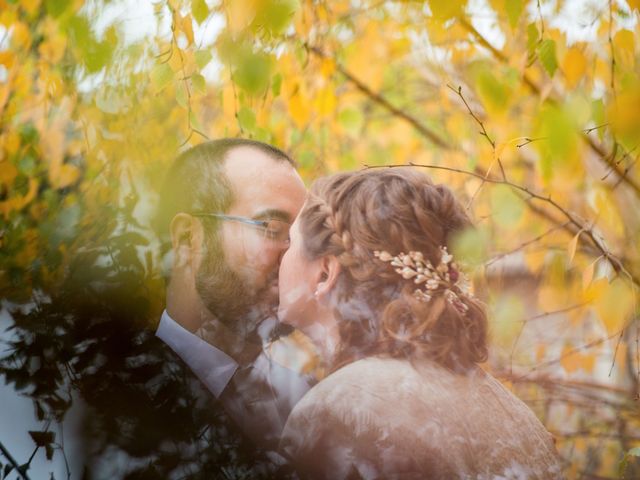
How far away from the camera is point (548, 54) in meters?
1.26

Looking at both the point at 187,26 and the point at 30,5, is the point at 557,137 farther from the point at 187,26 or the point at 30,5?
the point at 30,5

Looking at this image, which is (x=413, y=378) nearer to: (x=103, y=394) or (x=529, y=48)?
(x=103, y=394)

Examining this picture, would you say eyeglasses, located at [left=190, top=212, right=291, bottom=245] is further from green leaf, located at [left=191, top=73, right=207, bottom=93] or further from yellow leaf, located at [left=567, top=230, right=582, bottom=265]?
yellow leaf, located at [left=567, top=230, right=582, bottom=265]

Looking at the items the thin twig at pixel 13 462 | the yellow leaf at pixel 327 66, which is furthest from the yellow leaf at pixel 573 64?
the thin twig at pixel 13 462

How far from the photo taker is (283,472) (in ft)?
3.58

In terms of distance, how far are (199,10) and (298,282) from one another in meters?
0.55

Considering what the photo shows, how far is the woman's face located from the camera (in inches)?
41.8

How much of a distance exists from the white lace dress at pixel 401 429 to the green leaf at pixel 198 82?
1.95ft

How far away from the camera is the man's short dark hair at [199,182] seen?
113 cm

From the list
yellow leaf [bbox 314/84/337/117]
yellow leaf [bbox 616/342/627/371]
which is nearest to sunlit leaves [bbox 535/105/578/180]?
yellow leaf [bbox 616/342/627/371]

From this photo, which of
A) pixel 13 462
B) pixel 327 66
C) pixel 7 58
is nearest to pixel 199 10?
pixel 327 66

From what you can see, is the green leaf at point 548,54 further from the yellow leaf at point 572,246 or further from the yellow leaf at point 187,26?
the yellow leaf at point 187,26

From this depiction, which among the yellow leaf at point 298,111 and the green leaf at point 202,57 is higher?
the yellow leaf at point 298,111

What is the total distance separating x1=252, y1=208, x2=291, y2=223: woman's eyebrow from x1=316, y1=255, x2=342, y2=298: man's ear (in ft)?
0.32
